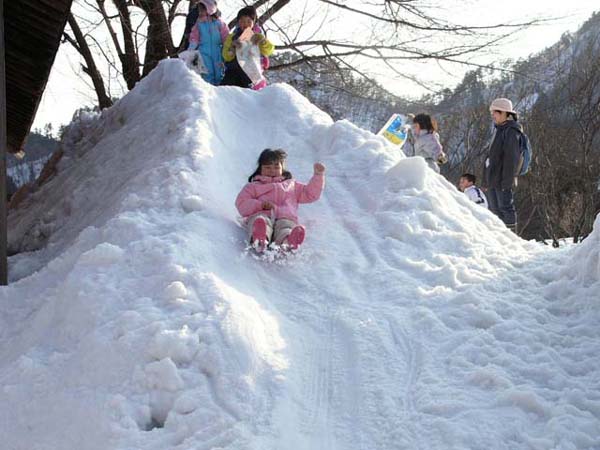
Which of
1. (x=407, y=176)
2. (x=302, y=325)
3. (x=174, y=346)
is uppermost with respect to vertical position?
Answer: (x=407, y=176)

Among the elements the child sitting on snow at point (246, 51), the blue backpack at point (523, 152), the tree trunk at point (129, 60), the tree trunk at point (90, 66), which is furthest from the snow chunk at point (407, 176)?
the tree trunk at point (90, 66)

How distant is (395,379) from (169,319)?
4.34ft

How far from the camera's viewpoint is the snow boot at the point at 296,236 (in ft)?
14.7

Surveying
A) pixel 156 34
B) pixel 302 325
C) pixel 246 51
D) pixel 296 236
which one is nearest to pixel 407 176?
pixel 296 236

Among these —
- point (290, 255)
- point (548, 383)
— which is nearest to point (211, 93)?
point (290, 255)

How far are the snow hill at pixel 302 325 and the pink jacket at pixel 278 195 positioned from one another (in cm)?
23

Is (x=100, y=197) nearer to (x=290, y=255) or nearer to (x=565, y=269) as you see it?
(x=290, y=255)

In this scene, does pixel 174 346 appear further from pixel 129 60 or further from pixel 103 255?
pixel 129 60

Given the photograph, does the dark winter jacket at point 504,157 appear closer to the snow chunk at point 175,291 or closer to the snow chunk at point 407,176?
the snow chunk at point 407,176

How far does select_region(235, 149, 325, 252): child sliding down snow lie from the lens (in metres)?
4.50

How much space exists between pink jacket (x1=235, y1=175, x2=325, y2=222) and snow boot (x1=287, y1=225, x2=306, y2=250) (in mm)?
302

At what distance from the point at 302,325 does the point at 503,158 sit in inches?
177

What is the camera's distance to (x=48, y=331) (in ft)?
11.5

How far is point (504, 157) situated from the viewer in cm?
717
